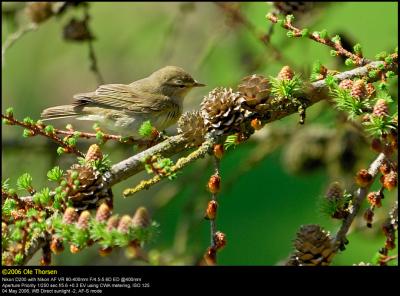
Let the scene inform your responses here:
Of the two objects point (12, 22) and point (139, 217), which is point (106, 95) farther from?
point (139, 217)

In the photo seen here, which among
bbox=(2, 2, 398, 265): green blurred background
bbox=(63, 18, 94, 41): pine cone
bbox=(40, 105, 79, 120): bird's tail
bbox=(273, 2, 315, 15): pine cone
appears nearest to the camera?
bbox=(40, 105, 79, 120): bird's tail

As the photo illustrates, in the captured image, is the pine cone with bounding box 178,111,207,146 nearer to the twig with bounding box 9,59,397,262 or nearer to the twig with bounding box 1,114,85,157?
the twig with bounding box 9,59,397,262

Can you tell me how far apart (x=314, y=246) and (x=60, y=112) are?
5.56ft

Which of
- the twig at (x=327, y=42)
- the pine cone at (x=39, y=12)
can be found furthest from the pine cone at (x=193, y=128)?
the pine cone at (x=39, y=12)

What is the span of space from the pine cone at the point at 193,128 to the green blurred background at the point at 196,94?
5.06 feet

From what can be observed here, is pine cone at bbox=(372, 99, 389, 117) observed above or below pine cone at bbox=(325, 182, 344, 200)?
above

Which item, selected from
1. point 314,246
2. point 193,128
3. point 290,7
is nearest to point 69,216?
point 193,128

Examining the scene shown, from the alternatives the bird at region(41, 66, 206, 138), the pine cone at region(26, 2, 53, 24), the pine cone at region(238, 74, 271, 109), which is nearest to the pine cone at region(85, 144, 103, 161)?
the pine cone at region(238, 74, 271, 109)

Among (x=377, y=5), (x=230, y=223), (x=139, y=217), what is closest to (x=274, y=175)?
(x=230, y=223)

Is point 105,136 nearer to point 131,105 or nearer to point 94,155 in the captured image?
point 94,155

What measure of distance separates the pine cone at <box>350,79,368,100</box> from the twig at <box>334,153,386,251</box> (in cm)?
17

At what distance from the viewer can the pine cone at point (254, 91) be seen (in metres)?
1.92

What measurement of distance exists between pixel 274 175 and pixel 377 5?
1713mm

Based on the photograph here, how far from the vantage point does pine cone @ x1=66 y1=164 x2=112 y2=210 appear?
175cm
